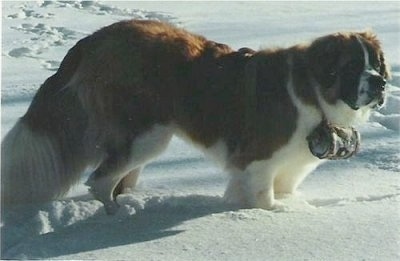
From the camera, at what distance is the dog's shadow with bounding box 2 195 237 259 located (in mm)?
4277

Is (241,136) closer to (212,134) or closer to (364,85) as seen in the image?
(212,134)

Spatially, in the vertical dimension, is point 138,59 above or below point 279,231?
above

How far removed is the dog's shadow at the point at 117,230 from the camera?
4277 millimetres

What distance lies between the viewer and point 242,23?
11859 mm

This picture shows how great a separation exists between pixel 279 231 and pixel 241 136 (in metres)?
0.83

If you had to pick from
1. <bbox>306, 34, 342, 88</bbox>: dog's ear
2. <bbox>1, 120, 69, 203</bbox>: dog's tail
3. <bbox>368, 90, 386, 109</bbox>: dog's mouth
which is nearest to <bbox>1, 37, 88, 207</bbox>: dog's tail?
<bbox>1, 120, 69, 203</bbox>: dog's tail

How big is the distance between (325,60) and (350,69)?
0.54 ft

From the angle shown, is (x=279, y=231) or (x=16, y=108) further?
(x=16, y=108)

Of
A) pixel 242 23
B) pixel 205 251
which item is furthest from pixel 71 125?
pixel 242 23

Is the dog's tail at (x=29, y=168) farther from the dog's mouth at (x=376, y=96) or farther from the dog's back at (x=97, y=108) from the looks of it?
the dog's mouth at (x=376, y=96)

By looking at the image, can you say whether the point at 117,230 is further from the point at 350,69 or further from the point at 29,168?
the point at 350,69

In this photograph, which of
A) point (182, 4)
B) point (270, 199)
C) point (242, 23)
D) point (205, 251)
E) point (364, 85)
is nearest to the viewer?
point (205, 251)

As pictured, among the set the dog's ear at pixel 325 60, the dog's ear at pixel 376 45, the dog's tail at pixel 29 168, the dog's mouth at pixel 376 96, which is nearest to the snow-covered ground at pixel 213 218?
the dog's tail at pixel 29 168

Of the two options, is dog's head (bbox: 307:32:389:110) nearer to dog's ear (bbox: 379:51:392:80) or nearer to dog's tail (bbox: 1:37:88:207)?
dog's ear (bbox: 379:51:392:80)
